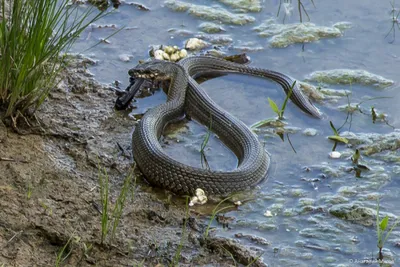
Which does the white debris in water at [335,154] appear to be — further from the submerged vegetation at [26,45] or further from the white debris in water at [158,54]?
the submerged vegetation at [26,45]

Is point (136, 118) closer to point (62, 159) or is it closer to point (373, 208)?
point (62, 159)

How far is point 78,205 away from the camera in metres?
5.68

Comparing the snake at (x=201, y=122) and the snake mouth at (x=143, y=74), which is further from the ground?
the snake mouth at (x=143, y=74)

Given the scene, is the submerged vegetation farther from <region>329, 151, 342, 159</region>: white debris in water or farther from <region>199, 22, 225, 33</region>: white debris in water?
<region>199, 22, 225, 33</region>: white debris in water

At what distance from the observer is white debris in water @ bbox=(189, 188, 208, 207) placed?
21.1 ft

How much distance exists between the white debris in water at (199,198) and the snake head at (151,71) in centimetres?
207

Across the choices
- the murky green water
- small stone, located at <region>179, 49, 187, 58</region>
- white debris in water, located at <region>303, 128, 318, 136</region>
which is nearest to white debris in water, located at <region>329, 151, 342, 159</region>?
the murky green water

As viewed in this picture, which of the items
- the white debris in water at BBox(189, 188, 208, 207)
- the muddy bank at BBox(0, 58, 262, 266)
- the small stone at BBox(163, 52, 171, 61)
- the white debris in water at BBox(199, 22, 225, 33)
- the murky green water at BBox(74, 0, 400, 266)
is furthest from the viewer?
the white debris in water at BBox(199, 22, 225, 33)

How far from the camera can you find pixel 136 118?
7676 millimetres

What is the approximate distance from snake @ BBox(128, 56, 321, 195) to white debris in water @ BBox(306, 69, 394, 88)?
367 mm

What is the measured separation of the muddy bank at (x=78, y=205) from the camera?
5.10 metres

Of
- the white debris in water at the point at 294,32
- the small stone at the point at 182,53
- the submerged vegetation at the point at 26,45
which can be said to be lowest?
the small stone at the point at 182,53

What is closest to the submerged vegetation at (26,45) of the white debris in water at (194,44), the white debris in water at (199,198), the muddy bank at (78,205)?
the muddy bank at (78,205)

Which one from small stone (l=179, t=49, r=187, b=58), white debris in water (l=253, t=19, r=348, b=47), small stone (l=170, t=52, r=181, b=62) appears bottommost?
small stone (l=170, t=52, r=181, b=62)
